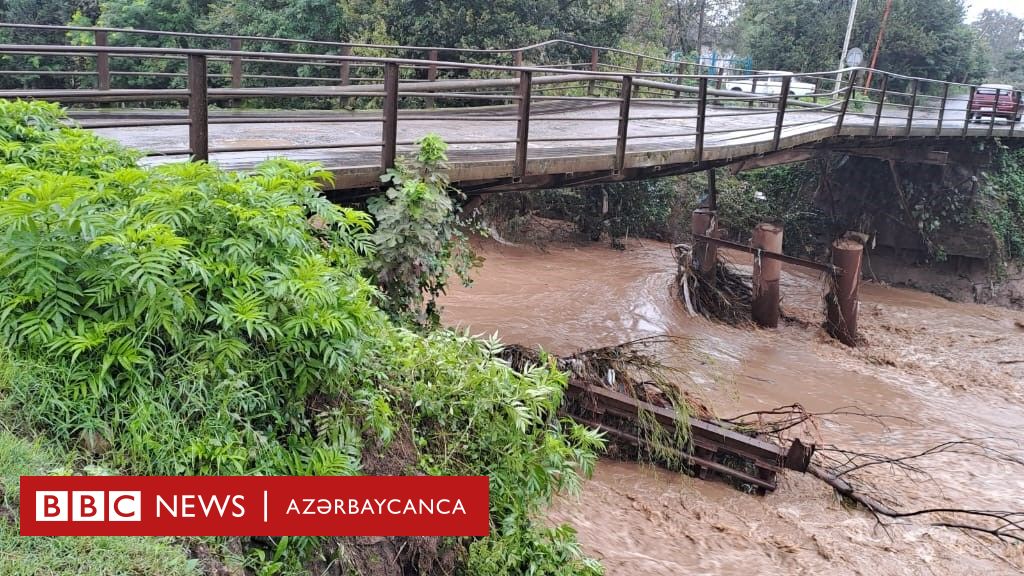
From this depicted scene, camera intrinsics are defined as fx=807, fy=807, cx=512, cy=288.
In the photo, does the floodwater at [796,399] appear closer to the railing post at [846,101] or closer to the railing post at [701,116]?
the railing post at [701,116]

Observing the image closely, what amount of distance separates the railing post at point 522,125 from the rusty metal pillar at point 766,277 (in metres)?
7.03

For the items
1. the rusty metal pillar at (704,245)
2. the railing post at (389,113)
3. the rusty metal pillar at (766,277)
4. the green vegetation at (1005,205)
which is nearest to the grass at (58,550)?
the railing post at (389,113)

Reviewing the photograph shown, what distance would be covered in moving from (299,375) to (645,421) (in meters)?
4.11

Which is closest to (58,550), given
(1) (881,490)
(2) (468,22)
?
(1) (881,490)

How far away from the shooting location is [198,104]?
198 inches

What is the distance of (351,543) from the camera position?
3475mm

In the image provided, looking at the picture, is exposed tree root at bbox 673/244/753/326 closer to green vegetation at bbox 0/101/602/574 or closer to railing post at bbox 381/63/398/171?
railing post at bbox 381/63/398/171

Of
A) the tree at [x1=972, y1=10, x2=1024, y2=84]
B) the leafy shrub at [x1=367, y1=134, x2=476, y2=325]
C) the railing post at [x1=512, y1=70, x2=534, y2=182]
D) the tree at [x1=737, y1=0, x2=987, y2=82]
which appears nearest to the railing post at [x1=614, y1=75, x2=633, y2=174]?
the railing post at [x1=512, y1=70, x2=534, y2=182]

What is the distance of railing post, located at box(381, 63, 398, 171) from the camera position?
19.0 ft

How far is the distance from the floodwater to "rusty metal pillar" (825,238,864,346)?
0.25 metres

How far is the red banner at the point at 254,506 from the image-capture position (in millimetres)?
2709

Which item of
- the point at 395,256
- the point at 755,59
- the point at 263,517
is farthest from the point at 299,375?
the point at 755,59

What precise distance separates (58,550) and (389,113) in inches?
158

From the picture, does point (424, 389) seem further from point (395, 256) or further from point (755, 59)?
point (755, 59)
